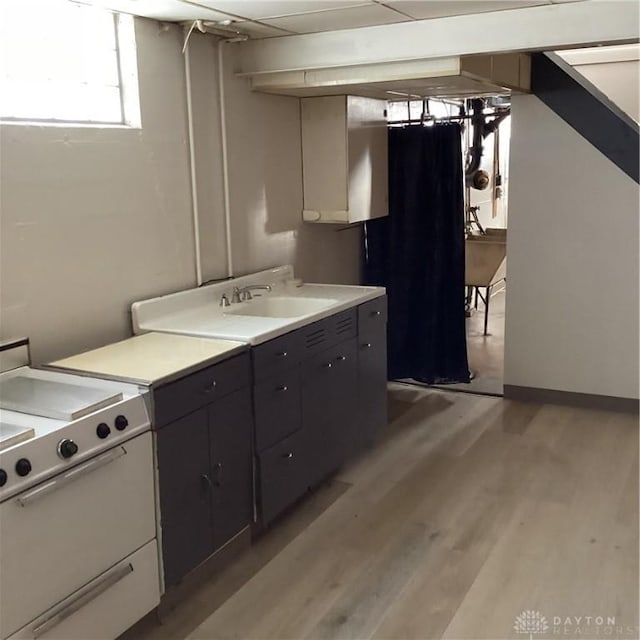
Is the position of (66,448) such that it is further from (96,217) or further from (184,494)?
(96,217)

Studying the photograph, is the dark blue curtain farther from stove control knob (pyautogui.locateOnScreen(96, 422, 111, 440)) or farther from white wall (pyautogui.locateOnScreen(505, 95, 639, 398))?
stove control knob (pyautogui.locateOnScreen(96, 422, 111, 440))

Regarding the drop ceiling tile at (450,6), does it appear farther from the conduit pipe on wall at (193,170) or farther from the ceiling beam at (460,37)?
the conduit pipe on wall at (193,170)

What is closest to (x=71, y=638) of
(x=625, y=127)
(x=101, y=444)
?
(x=101, y=444)

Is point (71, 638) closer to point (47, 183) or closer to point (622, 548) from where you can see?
point (47, 183)

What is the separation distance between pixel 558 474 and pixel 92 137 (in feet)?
8.71

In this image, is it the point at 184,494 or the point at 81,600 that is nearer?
the point at 81,600

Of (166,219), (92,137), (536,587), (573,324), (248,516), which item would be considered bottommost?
(536,587)

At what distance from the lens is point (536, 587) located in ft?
8.71

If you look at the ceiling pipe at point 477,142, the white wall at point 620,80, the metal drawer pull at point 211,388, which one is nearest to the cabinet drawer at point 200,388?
the metal drawer pull at point 211,388

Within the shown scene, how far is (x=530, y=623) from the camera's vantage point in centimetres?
246

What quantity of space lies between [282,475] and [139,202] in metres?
1.31

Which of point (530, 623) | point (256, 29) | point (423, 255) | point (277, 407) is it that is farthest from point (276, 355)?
point (423, 255)

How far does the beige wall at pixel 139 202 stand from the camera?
2.57 m

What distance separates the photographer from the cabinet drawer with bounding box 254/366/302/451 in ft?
9.45
